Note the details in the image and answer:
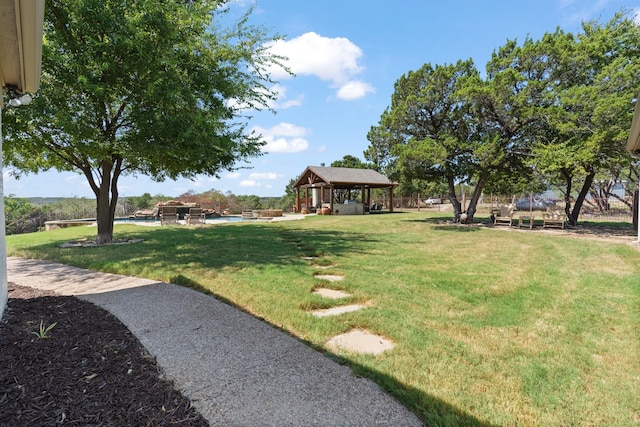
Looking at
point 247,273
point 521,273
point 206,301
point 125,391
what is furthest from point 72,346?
point 521,273

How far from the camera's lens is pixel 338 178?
26312 mm

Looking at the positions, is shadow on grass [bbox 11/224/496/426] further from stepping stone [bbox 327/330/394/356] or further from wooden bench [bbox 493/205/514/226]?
wooden bench [bbox 493/205/514/226]

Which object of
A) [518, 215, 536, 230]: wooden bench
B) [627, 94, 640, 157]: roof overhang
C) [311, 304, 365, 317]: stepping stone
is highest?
[627, 94, 640, 157]: roof overhang

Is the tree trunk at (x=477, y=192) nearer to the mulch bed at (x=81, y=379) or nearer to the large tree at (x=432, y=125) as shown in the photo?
the large tree at (x=432, y=125)

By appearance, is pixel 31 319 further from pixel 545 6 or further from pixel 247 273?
pixel 545 6

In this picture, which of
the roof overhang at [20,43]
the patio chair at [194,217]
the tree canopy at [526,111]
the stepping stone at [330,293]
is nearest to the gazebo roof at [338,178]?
the tree canopy at [526,111]

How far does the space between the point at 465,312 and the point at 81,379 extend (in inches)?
155

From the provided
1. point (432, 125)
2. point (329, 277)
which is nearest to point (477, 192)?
point (432, 125)

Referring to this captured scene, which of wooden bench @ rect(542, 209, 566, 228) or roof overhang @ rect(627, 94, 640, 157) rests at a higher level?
roof overhang @ rect(627, 94, 640, 157)

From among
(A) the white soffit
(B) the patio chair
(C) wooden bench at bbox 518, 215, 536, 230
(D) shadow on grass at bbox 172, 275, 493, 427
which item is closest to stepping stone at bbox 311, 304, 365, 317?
(D) shadow on grass at bbox 172, 275, 493, 427

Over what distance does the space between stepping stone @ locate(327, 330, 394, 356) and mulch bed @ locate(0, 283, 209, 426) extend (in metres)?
1.48

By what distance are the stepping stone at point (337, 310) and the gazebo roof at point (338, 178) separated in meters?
21.3

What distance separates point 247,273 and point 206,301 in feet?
4.98

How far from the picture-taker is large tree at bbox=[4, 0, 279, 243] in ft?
22.6
